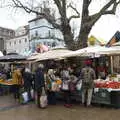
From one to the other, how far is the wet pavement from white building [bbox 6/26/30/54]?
58.2m

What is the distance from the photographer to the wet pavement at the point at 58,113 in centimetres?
998

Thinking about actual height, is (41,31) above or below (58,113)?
above

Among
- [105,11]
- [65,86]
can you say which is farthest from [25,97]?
[105,11]

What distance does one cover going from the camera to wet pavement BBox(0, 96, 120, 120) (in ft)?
32.7

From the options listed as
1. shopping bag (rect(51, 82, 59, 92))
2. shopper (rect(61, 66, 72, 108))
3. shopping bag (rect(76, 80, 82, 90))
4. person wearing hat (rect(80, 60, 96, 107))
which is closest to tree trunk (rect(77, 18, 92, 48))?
shopper (rect(61, 66, 72, 108))

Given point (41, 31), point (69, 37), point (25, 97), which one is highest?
point (41, 31)

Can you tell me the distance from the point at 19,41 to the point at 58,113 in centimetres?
6491

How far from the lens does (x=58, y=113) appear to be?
10.7m

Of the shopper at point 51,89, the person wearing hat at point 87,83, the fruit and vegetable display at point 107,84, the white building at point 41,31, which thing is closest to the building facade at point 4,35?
the white building at point 41,31

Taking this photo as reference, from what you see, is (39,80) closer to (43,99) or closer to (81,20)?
(43,99)

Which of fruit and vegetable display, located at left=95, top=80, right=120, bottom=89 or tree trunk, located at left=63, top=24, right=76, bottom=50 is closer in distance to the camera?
fruit and vegetable display, located at left=95, top=80, right=120, bottom=89

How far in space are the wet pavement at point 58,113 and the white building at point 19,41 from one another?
191ft

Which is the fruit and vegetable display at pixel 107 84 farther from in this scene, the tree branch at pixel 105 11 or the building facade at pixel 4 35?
the building facade at pixel 4 35

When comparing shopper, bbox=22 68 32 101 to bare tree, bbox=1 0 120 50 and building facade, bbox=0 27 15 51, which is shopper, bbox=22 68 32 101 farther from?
building facade, bbox=0 27 15 51
